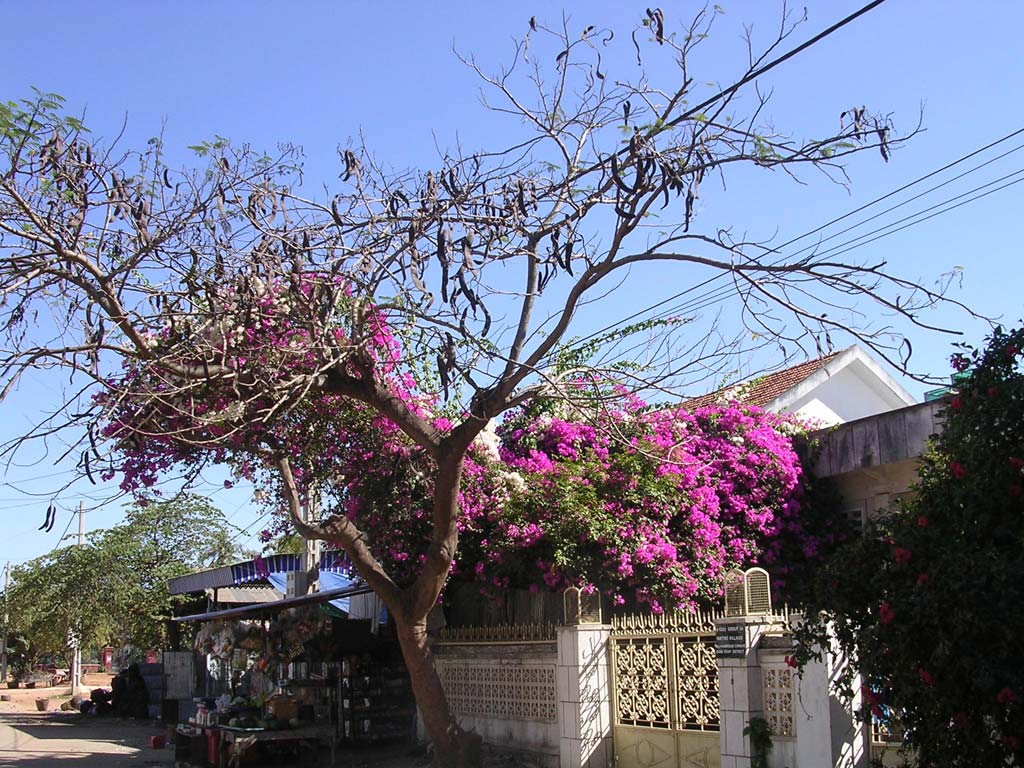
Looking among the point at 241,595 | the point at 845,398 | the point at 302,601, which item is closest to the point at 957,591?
the point at 302,601

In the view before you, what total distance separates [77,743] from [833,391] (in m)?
16.5

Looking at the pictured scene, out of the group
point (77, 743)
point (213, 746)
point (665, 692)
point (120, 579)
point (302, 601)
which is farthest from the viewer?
point (120, 579)

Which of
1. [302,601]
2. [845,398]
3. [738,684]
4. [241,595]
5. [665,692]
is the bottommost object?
[665,692]

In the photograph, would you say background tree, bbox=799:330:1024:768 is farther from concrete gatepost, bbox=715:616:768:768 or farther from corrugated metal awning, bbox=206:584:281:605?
corrugated metal awning, bbox=206:584:281:605

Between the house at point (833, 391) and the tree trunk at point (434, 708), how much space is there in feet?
22.4

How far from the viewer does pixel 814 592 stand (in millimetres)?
6781

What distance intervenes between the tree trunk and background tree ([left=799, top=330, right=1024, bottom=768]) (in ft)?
20.4

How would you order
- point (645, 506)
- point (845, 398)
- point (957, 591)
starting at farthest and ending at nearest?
1. point (845, 398)
2. point (645, 506)
3. point (957, 591)

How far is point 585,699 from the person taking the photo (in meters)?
11.4

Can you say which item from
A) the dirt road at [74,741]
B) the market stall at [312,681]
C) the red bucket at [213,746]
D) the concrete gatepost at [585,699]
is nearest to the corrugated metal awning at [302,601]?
the market stall at [312,681]

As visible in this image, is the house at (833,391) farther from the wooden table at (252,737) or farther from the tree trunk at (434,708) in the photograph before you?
the wooden table at (252,737)

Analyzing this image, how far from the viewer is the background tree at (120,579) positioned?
34031mm

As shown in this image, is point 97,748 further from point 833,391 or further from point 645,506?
point 833,391

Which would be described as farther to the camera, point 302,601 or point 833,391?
point 833,391
